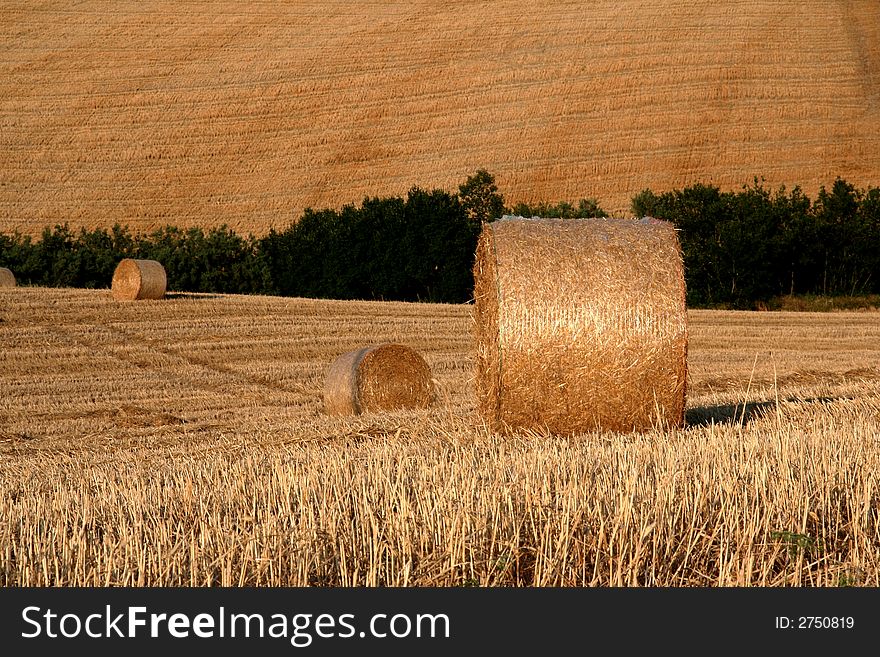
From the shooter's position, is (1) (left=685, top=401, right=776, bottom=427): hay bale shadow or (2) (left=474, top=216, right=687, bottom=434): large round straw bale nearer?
(2) (left=474, top=216, right=687, bottom=434): large round straw bale

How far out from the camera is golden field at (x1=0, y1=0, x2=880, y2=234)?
41312mm

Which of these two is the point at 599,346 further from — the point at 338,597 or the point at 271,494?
the point at 338,597

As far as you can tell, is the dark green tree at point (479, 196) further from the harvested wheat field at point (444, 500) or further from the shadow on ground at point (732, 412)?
the shadow on ground at point (732, 412)

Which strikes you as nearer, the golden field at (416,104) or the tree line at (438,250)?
the tree line at (438,250)

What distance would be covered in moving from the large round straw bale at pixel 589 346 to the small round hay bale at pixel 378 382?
162 inches

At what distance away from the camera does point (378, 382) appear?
1279cm

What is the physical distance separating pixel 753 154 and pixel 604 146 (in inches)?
206

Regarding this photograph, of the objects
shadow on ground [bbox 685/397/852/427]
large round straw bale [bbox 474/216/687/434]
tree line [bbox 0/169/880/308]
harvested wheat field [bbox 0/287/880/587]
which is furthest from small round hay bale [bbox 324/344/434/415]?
tree line [bbox 0/169/880/308]

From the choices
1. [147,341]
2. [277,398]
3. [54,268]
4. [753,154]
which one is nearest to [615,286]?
[277,398]

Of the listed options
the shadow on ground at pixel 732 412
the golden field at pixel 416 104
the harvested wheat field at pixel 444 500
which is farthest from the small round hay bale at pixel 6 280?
the shadow on ground at pixel 732 412

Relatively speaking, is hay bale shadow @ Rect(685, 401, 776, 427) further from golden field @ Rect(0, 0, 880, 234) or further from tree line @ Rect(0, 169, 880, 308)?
golden field @ Rect(0, 0, 880, 234)

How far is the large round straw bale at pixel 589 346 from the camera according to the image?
850cm

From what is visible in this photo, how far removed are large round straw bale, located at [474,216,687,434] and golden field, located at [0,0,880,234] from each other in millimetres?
30292

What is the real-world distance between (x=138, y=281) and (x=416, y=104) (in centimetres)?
2620
